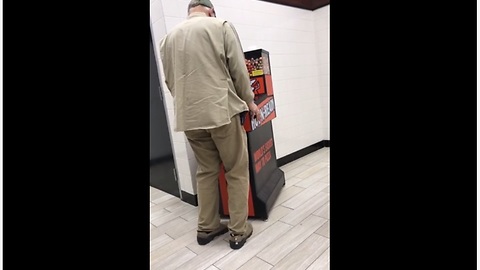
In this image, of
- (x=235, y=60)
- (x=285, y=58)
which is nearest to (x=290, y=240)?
(x=235, y=60)

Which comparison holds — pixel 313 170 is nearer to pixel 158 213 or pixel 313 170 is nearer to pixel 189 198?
pixel 189 198

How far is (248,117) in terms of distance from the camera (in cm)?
160

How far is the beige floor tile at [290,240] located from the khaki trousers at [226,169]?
0.20 metres

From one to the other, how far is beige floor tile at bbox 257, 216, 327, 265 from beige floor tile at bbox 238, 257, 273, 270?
0.03 m

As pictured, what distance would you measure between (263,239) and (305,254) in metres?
0.28

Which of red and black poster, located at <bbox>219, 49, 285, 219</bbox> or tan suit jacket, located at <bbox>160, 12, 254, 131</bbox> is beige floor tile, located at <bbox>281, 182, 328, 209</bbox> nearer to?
red and black poster, located at <bbox>219, 49, 285, 219</bbox>

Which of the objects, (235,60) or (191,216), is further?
(191,216)

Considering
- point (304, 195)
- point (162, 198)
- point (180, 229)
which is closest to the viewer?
point (180, 229)

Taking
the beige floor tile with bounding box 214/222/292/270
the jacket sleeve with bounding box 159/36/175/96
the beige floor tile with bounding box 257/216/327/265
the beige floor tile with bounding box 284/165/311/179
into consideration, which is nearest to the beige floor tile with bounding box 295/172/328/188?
the beige floor tile with bounding box 284/165/311/179

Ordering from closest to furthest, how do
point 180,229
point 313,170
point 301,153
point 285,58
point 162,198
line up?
point 180,229 < point 162,198 < point 313,170 < point 285,58 < point 301,153

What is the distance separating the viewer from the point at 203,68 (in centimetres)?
135

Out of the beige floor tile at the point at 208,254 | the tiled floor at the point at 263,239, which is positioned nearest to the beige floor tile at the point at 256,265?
the tiled floor at the point at 263,239
